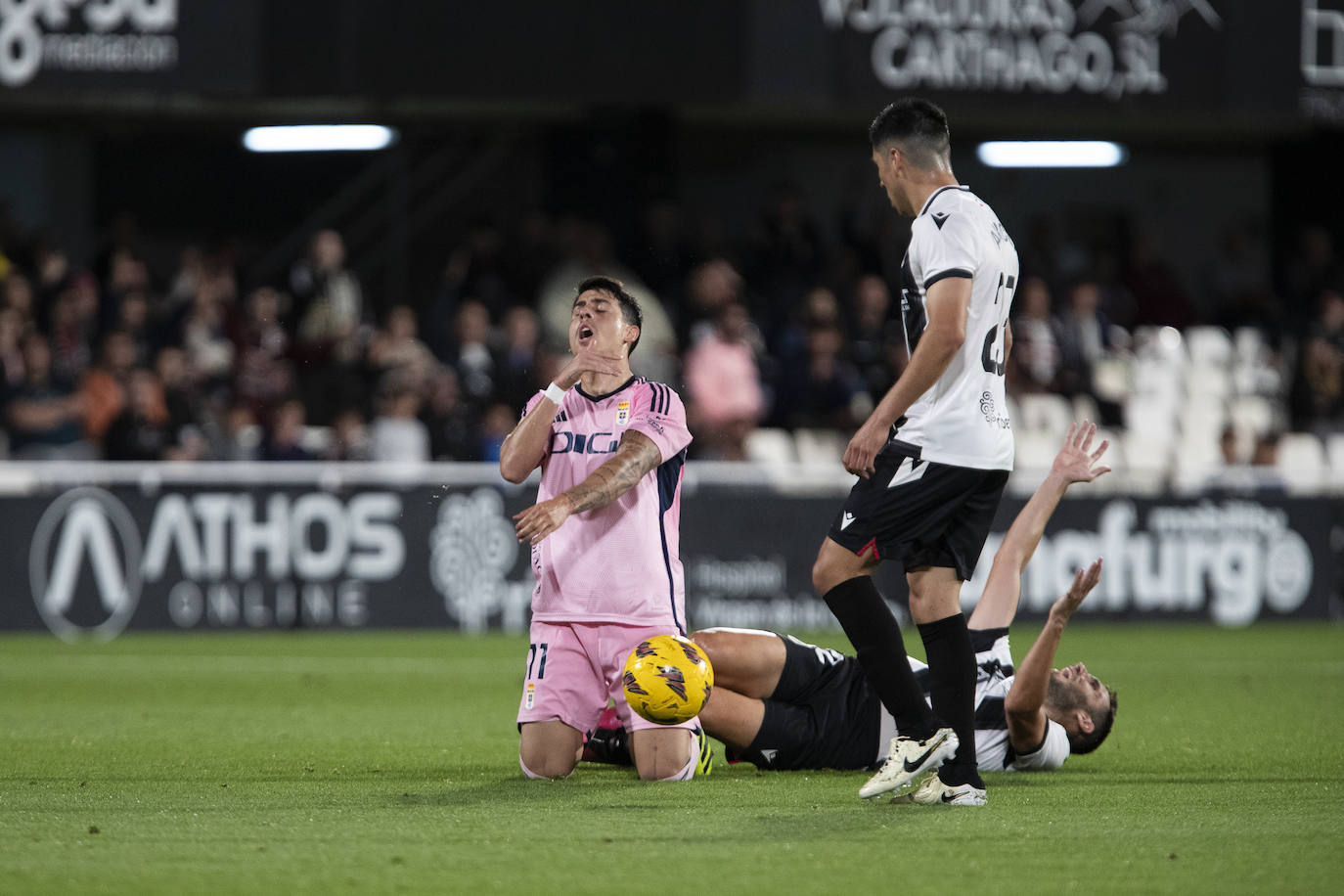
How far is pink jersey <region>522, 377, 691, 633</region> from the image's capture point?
260 inches

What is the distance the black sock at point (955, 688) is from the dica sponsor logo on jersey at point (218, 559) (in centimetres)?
863

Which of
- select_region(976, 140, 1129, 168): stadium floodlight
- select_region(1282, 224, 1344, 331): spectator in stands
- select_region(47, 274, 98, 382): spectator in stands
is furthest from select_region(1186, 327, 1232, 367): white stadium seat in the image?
select_region(47, 274, 98, 382): spectator in stands

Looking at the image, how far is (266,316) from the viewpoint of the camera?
15258 millimetres

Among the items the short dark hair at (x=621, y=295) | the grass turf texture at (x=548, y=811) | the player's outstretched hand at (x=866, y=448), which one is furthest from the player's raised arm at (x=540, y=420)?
the player's outstretched hand at (x=866, y=448)

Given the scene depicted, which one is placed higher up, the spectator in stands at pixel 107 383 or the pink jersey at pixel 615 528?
the spectator in stands at pixel 107 383

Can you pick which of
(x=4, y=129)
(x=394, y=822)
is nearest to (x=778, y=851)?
(x=394, y=822)

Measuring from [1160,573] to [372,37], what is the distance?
800 centimetres

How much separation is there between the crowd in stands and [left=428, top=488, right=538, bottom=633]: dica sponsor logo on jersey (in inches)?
31.8

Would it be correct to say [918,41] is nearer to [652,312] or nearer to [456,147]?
[652,312]

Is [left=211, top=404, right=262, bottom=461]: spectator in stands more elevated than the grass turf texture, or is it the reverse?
[left=211, top=404, right=262, bottom=461]: spectator in stands

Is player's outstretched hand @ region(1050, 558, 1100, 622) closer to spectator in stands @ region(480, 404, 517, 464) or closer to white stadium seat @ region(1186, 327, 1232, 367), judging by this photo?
spectator in stands @ region(480, 404, 517, 464)

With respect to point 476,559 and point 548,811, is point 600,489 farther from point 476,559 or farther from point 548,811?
point 476,559

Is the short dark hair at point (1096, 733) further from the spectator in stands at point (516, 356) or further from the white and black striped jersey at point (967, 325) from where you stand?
the spectator in stands at point (516, 356)

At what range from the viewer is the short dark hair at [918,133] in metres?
5.86
